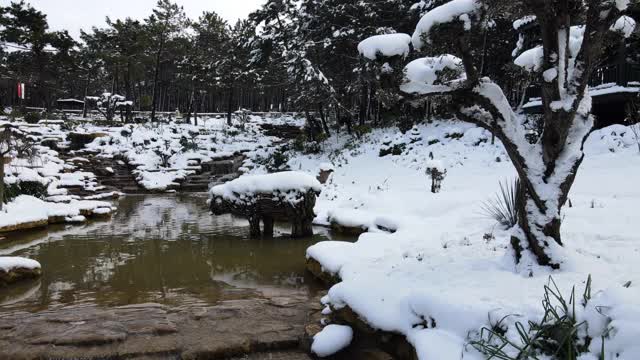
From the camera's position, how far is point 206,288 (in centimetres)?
542

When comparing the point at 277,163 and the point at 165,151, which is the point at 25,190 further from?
the point at 277,163

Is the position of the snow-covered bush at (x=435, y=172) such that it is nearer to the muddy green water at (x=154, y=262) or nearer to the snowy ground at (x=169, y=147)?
the muddy green water at (x=154, y=262)

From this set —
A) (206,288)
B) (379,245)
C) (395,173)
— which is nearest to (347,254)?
(379,245)

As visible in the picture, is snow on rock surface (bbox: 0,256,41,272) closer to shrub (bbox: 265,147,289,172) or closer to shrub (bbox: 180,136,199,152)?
shrub (bbox: 265,147,289,172)

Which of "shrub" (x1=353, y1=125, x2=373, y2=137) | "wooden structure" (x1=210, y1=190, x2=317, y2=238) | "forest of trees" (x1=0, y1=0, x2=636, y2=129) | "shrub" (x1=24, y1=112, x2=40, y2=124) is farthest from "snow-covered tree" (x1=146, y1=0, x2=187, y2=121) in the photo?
"wooden structure" (x1=210, y1=190, x2=317, y2=238)

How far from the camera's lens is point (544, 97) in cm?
369

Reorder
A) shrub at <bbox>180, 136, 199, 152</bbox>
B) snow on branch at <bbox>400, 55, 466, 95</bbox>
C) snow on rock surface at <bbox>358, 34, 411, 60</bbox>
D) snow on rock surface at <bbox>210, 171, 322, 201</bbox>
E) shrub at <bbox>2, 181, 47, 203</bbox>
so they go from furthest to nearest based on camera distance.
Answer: shrub at <bbox>180, 136, 199, 152</bbox>
shrub at <bbox>2, 181, 47, 203</bbox>
snow on rock surface at <bbox>210, 171, 322, 201</bbox>
snow on branch at <bbox>400, 55, 466, 95</bbox>
snow on rock surface at <bbox>358, 34, 411, 60</bbox>

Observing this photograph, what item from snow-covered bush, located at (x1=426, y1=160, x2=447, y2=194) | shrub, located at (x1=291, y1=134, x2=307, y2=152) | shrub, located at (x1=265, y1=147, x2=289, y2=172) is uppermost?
shrub, located at (x1=291, y1=134, x2=307, y2=152)

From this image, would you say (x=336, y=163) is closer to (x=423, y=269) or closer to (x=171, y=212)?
(x=171, y=212)

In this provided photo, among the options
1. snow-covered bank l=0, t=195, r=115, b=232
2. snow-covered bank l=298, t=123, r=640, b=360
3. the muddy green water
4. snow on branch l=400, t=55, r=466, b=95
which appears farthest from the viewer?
snow-covered bank l=0, t=195, r=115, b=232

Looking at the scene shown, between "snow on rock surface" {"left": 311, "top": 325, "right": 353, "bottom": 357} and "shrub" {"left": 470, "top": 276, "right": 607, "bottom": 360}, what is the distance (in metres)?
1.09

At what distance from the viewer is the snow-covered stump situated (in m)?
7.86

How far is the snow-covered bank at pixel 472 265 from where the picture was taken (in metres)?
2.64

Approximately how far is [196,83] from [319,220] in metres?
25.1
